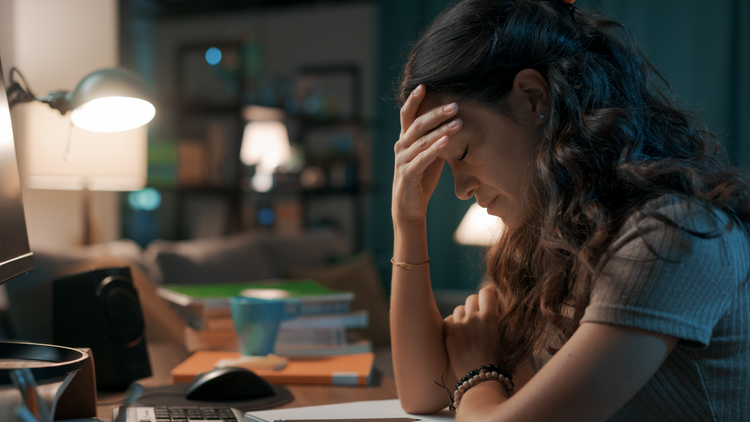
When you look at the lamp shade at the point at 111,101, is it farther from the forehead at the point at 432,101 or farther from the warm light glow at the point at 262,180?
the warm light glow at the point at 262,180

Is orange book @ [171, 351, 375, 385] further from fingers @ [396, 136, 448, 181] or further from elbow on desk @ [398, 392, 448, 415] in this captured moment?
fingers @ [396, 136, 448, 181]

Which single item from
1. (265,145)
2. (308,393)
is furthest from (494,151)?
(265,145)

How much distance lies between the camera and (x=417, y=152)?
32.4 inches

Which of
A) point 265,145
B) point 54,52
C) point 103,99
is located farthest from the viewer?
point 265,145

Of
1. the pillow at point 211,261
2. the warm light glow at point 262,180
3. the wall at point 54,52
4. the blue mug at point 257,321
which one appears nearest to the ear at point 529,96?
the blue mug at point 257,321

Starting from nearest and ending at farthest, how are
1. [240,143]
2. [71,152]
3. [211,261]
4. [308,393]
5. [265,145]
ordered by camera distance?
[308,393] < [71,152] < [211,261] < [240,143] < [265,145]

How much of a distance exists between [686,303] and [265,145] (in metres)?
2.87

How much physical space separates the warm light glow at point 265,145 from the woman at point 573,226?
8.03 ft

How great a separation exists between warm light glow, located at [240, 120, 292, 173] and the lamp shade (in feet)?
6.79

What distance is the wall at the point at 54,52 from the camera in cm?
155

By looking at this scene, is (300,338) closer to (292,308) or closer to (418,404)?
(292,308)

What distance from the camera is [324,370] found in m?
0.99

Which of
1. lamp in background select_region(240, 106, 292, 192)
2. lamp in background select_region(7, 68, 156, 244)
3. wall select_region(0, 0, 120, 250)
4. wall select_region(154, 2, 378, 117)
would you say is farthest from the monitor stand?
wall select_region(154, 2, 378, 117)

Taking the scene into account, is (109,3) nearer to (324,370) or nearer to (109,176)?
(109,176)
